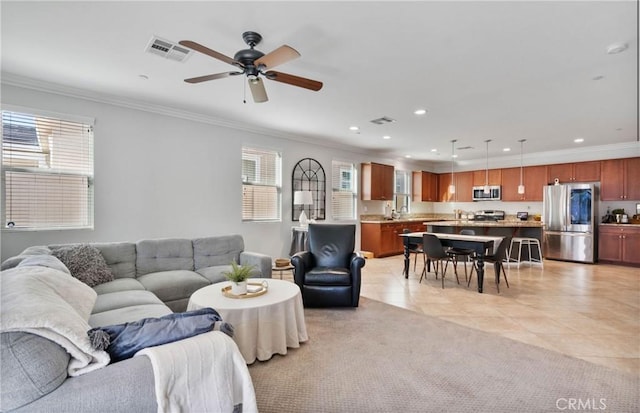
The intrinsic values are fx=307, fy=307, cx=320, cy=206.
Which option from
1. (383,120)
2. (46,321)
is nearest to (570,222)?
(383,120)

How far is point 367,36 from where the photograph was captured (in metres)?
2.51

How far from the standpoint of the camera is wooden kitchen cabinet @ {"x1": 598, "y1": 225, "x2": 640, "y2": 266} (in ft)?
20.5

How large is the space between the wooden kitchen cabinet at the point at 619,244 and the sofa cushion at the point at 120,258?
8785mm

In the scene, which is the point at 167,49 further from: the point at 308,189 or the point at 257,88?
the point at 308,189

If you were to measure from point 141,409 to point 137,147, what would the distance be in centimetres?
397

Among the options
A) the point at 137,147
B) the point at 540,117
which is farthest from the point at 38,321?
the point at 540,117

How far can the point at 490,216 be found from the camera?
8273mm

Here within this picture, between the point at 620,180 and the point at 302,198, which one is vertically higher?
the point at 620,180

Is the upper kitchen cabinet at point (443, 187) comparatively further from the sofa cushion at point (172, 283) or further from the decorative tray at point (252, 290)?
the sofa cushion at point (172, 283)

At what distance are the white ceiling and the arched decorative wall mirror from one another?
4.48ft

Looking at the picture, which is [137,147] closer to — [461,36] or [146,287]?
[146,287]

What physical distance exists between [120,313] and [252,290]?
977 mm

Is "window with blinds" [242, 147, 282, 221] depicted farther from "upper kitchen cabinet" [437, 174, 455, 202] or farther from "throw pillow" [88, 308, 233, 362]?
"upper kitchen cabinet" [437, 174, 455, 202]

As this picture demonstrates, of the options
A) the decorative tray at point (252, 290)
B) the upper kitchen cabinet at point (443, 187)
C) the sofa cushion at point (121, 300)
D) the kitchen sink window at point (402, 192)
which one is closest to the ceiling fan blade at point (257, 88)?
the decorative tray at point (252, 290)
